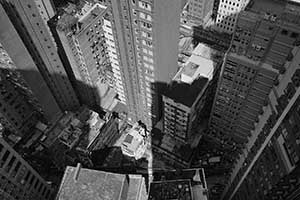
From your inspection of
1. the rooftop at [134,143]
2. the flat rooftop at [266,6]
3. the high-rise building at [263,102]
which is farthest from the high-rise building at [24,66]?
the flat rooftop at [266,6]

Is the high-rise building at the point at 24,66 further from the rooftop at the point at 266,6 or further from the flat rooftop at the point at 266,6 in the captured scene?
the rooftop at the point at 266,6

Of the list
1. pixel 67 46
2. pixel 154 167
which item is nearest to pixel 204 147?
pixel 154 167

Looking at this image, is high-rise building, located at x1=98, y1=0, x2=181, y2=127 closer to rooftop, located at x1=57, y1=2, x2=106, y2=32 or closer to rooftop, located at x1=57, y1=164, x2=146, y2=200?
rooftop, located at x1=57, y1=2, x2=106, y2=32

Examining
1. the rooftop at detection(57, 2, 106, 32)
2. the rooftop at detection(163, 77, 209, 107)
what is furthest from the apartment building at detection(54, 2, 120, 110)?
the rooftop at detection(163, 77, 209, 107)

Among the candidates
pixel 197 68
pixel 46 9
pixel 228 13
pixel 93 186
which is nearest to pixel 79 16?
pixel 46 9

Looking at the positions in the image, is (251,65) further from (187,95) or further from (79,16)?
(79,16)
